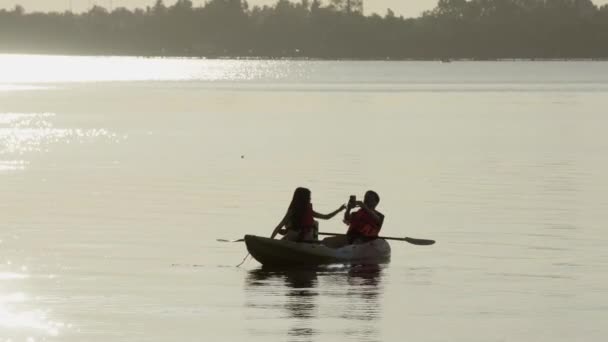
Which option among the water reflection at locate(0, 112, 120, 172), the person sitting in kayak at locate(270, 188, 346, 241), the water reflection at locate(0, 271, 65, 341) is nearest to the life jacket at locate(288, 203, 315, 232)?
the person sitting in kayak at locate(270, 188, 346, 241)

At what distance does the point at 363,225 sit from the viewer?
1273 inches

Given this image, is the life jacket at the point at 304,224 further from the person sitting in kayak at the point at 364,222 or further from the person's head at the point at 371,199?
the person's head at the point at 371,199

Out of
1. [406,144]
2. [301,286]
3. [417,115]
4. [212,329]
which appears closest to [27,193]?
[301,286]

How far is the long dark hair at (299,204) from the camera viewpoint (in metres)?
31.0

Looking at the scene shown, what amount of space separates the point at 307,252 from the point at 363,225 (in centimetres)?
139

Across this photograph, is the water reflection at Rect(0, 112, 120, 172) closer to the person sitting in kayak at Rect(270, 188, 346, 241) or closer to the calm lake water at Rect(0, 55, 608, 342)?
the calm lake water at Rect(0, 55, 608, 342)

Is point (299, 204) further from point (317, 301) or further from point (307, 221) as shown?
point (317, 301)

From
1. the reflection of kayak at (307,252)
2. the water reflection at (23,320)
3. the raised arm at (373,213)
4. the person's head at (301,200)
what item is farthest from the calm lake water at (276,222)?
the person's head at (301,200)

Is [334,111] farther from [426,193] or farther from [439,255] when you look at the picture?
[439,255]

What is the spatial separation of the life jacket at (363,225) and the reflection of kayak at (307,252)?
0.23 meters

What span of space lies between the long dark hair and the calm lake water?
1.10 m

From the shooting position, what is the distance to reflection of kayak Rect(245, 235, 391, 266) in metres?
31.4

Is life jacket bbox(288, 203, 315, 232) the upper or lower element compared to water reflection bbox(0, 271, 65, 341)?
upper

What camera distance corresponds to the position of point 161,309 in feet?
89.0
